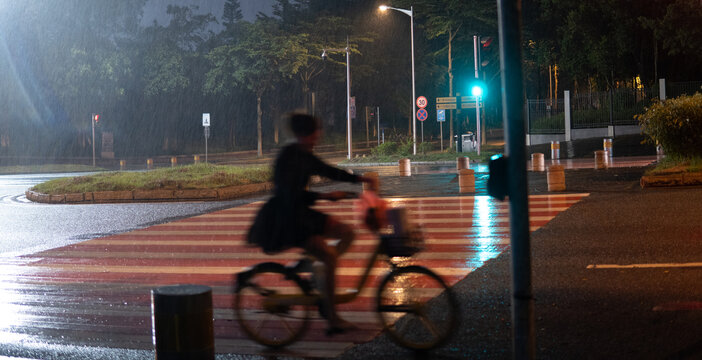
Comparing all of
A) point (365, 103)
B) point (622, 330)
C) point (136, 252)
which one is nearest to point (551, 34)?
point (365, 103)

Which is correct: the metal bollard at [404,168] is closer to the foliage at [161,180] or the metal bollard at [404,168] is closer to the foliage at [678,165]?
the foliage at [161,180]

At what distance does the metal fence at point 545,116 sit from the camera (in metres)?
41.9

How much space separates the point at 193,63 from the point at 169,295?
200ft

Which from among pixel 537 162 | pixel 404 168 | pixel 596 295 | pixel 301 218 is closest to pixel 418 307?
pixel 301 218

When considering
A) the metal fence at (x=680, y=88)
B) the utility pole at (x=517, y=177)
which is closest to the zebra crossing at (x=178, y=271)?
the utility pole at (x=517, y=177)

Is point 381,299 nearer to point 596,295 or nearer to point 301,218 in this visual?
point 301,218

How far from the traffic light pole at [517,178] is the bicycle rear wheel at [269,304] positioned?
71.5 inches

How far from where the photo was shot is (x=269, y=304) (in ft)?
18.4

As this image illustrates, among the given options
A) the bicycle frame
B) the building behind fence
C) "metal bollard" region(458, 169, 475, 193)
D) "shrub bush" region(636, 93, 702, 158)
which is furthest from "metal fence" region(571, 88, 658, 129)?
the bicycle frame

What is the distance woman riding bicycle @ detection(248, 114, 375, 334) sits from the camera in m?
5.40

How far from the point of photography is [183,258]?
9.95 metres

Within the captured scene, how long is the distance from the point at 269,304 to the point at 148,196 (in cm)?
1506

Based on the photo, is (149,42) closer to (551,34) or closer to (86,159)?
(86,159)

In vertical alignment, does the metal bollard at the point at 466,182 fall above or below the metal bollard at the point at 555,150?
below
